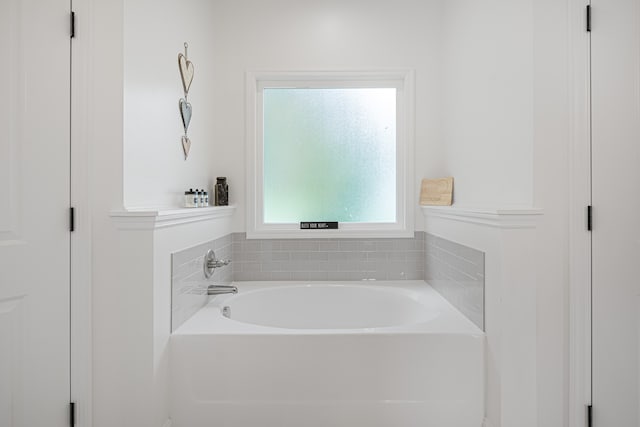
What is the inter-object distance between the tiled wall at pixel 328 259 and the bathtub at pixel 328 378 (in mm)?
1031

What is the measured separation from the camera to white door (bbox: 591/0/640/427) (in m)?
1.56

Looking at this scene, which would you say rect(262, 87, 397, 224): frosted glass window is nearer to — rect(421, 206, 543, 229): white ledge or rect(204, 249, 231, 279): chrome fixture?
rect(204, 249, 231, 279): chrome fixture

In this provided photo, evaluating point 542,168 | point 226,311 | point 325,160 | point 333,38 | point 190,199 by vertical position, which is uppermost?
point 333,38

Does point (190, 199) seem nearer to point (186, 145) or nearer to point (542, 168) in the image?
point (186, 145)

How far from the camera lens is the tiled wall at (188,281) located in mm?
1900

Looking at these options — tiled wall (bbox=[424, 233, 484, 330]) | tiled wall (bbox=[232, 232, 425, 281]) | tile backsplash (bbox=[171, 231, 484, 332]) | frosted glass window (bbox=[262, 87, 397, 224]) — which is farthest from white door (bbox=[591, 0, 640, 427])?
frosted glass window (bbox=[262, 87, 397, 224])

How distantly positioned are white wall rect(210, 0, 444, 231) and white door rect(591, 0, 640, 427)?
4.18 feet

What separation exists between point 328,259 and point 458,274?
968mm

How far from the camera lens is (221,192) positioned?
2.76 meters

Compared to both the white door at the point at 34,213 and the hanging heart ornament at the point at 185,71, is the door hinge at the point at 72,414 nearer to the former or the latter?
the white door at the point at 34,213

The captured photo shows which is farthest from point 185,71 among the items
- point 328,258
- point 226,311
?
point 328,258

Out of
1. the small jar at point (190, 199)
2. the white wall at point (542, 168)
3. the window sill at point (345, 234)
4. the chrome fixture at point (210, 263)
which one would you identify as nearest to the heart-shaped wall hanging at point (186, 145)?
the small jar at point (190, 199)

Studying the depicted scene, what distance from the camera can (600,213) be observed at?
64.1 inches

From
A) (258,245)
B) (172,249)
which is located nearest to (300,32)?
(258,245)
